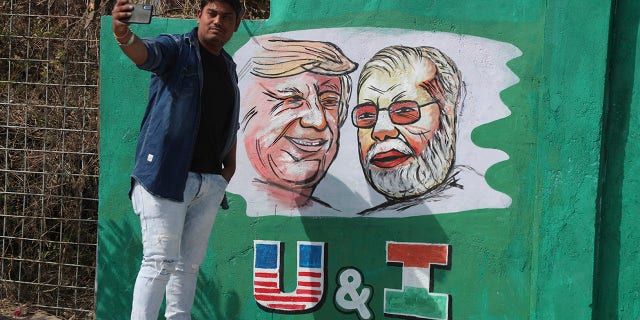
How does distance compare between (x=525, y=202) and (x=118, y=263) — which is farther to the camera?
(x=118, y=263)

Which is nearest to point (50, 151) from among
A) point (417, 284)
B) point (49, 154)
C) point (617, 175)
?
point (49, 154)

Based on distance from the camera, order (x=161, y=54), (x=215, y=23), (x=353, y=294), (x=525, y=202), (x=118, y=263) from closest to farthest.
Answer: (x=161, y=54) < (x=215, y=23) < (x=525, y=202) < (x=353, y=294) < (x=118, y=263)

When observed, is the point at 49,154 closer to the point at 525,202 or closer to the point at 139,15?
the point at 139,15

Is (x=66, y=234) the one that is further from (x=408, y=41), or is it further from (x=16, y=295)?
(x=408, y=41)

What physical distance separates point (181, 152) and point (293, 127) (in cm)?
93

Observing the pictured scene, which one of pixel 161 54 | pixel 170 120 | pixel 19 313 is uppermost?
pixel 161 54

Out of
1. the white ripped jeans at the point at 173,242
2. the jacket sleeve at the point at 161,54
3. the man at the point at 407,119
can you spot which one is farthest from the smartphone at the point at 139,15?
the man at the point at 407,119

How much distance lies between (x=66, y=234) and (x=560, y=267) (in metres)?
3.14

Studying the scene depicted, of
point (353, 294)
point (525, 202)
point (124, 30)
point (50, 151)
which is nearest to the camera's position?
point (124, 30)

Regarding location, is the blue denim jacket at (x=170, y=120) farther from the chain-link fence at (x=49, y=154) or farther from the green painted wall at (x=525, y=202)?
the chain-link fence at (x=49, y=154)

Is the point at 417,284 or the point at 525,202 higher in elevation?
the point at 525,202

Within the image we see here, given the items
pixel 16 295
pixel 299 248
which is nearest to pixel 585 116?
pixel 299 248

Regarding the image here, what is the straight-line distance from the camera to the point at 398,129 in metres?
4.77

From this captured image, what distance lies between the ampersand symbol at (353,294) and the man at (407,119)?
0.46 meters
